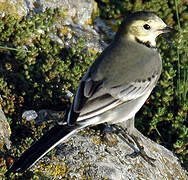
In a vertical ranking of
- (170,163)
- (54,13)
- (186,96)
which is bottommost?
(170,163)

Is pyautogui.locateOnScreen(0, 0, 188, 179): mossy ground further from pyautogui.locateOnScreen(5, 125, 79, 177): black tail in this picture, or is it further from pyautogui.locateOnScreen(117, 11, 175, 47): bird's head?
pyautogui.locateOnScreen(5, 125, 79, 177): black tail

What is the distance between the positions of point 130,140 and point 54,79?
59.9 inches

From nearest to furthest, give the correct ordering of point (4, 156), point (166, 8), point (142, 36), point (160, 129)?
1. point (4, 156)
2. point (142, 36)
3. point (160, 129)
4. point (166, 8)

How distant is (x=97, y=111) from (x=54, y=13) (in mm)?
3086

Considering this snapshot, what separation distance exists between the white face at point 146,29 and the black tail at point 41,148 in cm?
177

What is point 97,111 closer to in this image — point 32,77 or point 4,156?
point 4,156

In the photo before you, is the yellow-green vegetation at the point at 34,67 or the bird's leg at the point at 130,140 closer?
the bird's leg at the point at 130,140

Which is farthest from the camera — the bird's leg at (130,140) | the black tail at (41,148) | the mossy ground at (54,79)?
the mossy ground at (54,79)

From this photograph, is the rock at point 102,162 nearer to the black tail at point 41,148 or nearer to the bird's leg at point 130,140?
the bird's leg at point 130,140

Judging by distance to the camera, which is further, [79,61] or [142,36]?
[79,61]

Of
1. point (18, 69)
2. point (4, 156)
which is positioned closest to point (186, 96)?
point (18, 69)

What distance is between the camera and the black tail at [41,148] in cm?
491

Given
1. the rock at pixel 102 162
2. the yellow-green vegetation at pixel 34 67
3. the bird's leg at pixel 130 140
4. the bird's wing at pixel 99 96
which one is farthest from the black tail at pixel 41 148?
the bird's leg at pixel 130 140

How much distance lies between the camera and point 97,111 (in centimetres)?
533
